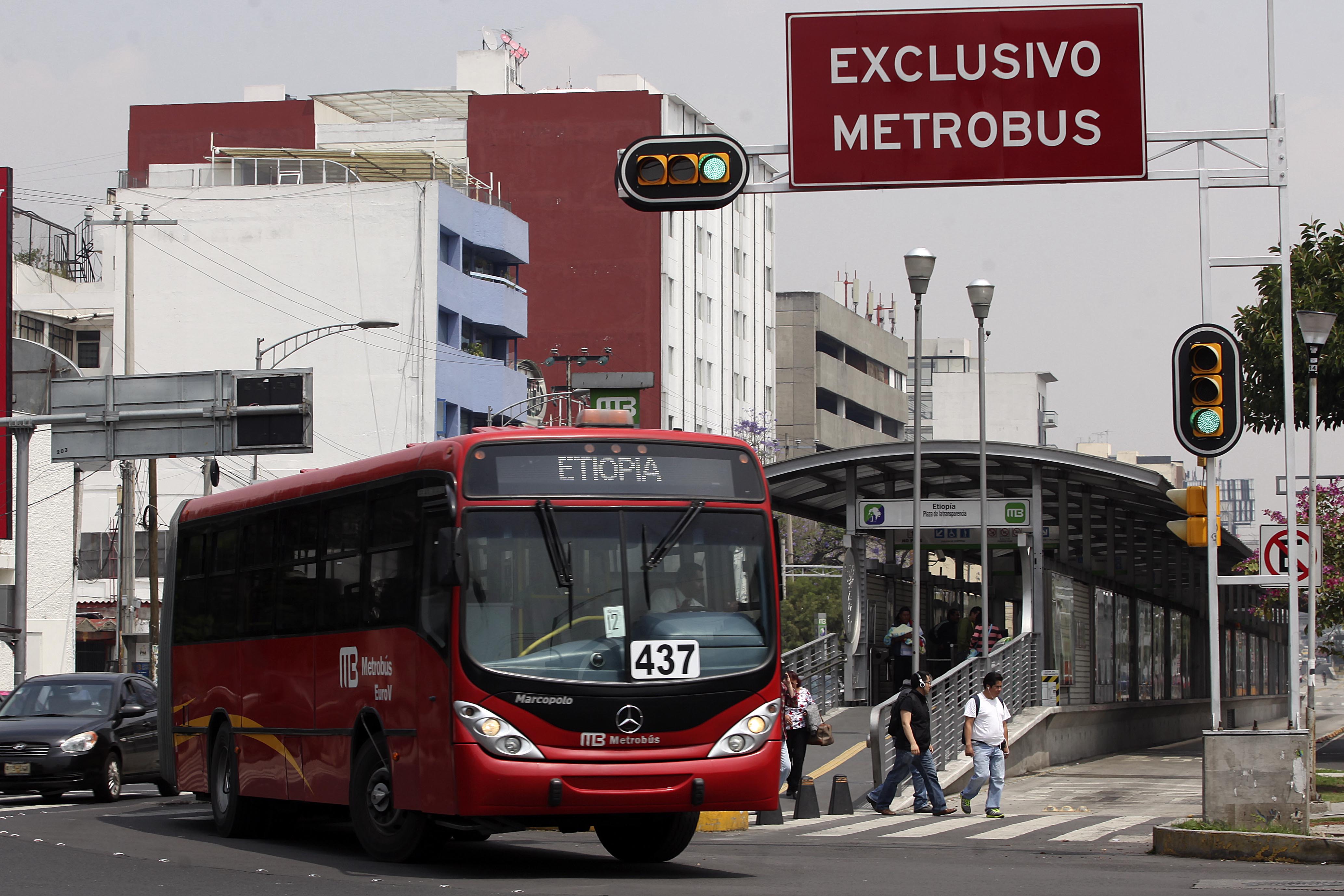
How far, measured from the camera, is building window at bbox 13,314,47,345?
201 ft

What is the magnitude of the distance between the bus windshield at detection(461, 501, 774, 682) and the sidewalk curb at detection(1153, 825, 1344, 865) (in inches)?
159

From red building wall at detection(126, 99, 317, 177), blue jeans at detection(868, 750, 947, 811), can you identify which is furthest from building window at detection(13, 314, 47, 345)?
blue jeans at detection(868, 750, 947, 811)

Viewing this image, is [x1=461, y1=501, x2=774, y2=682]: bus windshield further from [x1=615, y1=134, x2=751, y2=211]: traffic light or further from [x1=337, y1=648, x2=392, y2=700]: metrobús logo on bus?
[x1=615, y1=134, x2=751, y2=211]: traffic light

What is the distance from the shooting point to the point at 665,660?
12.9 meters

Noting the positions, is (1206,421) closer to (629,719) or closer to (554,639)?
(629,719)

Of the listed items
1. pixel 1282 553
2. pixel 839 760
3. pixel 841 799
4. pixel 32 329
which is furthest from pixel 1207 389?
pixel 32 329

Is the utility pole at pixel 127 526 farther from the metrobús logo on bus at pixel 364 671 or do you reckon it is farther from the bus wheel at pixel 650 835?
the bus wheel at pixel 650 835

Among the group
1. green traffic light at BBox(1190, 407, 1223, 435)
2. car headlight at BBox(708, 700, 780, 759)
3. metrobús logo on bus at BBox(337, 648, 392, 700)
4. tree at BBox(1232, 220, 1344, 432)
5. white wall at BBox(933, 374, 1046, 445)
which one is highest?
white wall at BBox(933, 374, 1046, 445)

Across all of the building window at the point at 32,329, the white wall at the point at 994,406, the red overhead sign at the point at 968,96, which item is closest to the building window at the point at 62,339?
the building window at the point at 32,329

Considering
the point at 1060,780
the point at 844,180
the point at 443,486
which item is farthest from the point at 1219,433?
the point at 1060,780

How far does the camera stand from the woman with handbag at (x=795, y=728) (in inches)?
853

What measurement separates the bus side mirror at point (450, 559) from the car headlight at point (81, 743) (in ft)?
32.9

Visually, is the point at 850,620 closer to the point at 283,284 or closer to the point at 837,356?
the point at 283,284

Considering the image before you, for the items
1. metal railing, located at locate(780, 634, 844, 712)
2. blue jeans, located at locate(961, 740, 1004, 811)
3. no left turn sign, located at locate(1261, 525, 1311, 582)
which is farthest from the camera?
metal railing, located at locate(780, 634, 844, 712)
